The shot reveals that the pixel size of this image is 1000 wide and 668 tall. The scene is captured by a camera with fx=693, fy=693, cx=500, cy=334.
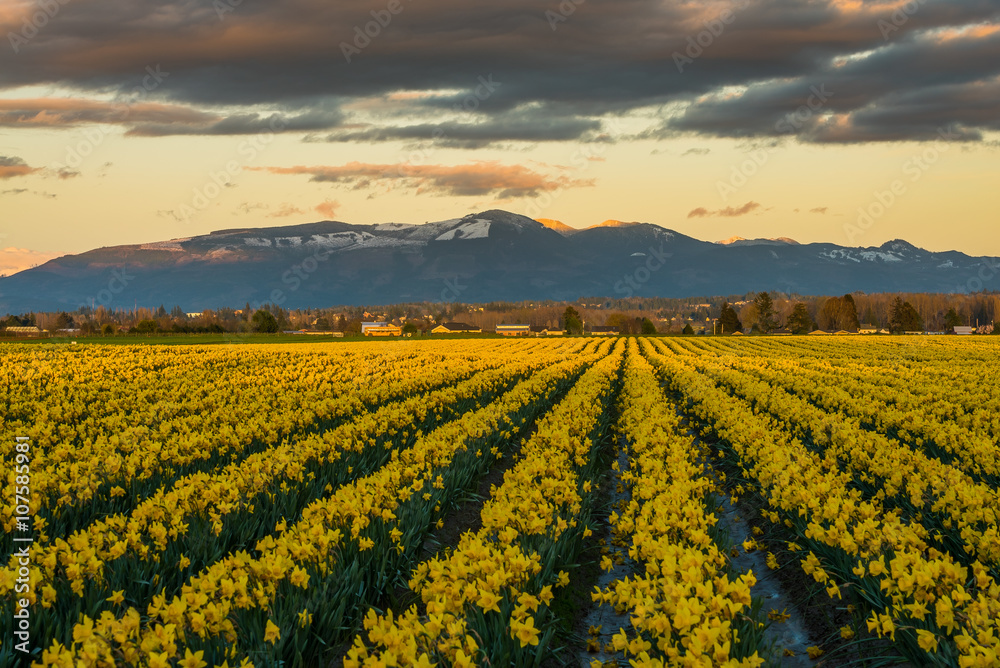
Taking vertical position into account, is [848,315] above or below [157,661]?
above

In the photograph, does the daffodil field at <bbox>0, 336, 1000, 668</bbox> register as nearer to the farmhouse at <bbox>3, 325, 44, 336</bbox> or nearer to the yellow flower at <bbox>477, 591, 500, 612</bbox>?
the yellow flower at <bbox>477, 591, 500, 612</bbox>

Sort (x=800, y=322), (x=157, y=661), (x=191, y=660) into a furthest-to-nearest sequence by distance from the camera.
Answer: (x=800, y=322) < (x=191, y=660) < (x=157, y=661)

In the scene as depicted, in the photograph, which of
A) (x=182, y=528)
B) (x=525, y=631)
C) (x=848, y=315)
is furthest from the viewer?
(x=848, y=315)

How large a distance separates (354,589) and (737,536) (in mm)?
5701

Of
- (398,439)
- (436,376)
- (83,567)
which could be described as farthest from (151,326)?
(83,567)

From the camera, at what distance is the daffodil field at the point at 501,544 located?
4809 millimetres

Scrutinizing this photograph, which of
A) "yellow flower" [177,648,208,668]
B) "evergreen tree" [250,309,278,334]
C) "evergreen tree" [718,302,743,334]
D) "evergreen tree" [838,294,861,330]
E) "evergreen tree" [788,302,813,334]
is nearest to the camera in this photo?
"yellow flower" [177,648,208,668]

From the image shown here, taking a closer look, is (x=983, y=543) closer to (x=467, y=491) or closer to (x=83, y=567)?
(x=467, y=491)

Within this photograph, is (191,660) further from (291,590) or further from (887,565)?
(887,565)

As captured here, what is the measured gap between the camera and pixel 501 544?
6457mm

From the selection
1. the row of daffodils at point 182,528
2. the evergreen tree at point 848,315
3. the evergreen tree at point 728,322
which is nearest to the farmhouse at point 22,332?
the row of daffodils at point 182,528

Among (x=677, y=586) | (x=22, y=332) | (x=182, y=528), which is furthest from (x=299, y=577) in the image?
(x=22, y=332)

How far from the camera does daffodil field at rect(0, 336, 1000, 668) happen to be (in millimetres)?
4809

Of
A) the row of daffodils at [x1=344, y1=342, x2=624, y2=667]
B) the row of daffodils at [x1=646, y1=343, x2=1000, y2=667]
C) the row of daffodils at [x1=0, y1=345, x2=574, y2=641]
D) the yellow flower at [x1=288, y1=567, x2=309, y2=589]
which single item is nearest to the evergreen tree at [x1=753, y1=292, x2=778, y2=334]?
the row of daffodils at [x1=646, y1=343, x2=1000, y2=667]
